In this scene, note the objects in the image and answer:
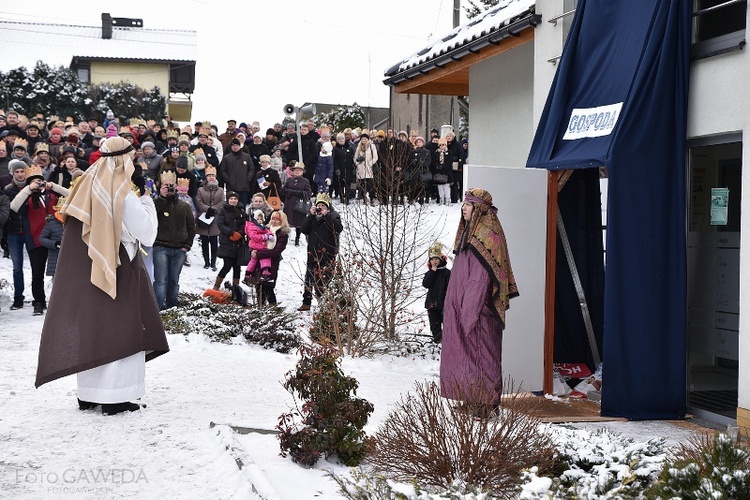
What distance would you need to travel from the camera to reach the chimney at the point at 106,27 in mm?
51719

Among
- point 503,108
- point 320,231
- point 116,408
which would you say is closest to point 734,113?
point 116,408

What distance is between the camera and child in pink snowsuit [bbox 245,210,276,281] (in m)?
14.2

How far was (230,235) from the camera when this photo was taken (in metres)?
14.8

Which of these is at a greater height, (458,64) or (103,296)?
(458,64)

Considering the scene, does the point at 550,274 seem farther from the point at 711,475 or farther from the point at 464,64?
the point at 711,475

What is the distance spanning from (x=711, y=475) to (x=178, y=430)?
4.29m

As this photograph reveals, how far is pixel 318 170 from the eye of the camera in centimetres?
2222

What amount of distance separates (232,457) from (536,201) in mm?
4380

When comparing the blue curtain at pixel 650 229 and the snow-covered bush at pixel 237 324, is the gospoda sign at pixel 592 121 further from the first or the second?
the snow-covered bush at pixel 237 324

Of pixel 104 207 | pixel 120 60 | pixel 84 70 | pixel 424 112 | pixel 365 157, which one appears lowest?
pixel 104 207

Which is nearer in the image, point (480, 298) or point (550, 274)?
point (480, 298)

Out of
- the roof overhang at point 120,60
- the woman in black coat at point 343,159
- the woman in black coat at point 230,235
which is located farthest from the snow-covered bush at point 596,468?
the roof overhang at point 120,60

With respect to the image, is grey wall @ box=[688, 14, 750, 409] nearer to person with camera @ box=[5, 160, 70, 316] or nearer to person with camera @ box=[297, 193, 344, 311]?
person with camera @ box=[297, 193, 344, 311]

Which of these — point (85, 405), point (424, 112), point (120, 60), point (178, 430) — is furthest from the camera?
point (424, 112)
